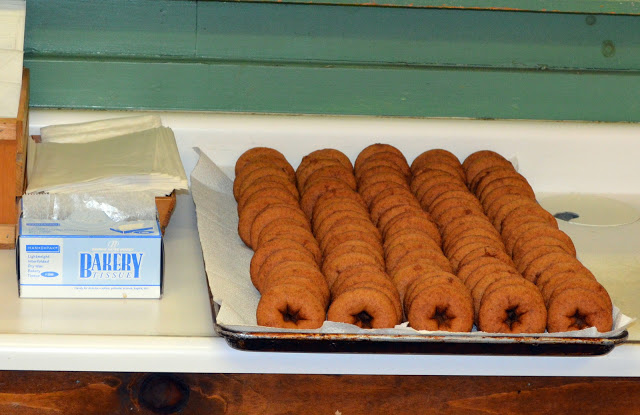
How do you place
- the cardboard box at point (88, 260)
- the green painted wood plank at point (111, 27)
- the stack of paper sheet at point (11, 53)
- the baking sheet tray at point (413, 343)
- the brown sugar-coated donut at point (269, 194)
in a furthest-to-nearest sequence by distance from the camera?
the green painted wood plank at point (111, 27) < the brown sugar-coated donut at point (269, 194) < the stack of paper sheet at point (11, 53) < the cardboard box at point (88, 260) < the baking sheet tray at point (413, 343)

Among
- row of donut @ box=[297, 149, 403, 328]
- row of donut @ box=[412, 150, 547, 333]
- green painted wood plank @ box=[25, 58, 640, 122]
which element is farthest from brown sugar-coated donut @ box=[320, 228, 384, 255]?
green painted wood plank @ box=[25, 58, 640, 122]

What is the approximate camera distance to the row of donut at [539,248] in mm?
1336

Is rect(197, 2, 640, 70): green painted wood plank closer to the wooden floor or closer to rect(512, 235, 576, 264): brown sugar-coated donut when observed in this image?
rect(512, 235, 576, 264): brown sugar-coated donut

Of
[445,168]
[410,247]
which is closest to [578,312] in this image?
[410,247]

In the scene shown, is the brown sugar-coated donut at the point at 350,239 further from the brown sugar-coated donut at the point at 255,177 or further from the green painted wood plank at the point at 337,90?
the green painted wood plank at the point at 337,90

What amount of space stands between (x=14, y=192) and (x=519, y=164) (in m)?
1.03

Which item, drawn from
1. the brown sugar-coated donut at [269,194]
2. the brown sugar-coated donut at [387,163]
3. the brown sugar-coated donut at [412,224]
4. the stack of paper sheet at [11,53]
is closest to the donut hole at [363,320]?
the brown sugar-coated donut at [412,224]

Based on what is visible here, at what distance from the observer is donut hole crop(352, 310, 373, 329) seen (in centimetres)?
131

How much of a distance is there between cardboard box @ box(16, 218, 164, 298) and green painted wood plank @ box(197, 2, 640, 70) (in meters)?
0.57

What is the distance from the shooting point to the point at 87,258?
1.37m

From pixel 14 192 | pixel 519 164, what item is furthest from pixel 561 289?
pixel 14 192

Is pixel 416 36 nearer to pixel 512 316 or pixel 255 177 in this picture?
pixel 255 177

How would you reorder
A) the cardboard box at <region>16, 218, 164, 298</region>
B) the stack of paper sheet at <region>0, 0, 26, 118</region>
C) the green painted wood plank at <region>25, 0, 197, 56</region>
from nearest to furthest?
the cardboard box at <region>16, 218, 164, 298</region> < the stack of paper sheet at <region>0, 0, 26, 118</region> < the green painted wood plank at <region>25, 0, 197, 56</region>

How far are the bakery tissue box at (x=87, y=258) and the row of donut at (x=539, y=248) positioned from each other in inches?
23.0
